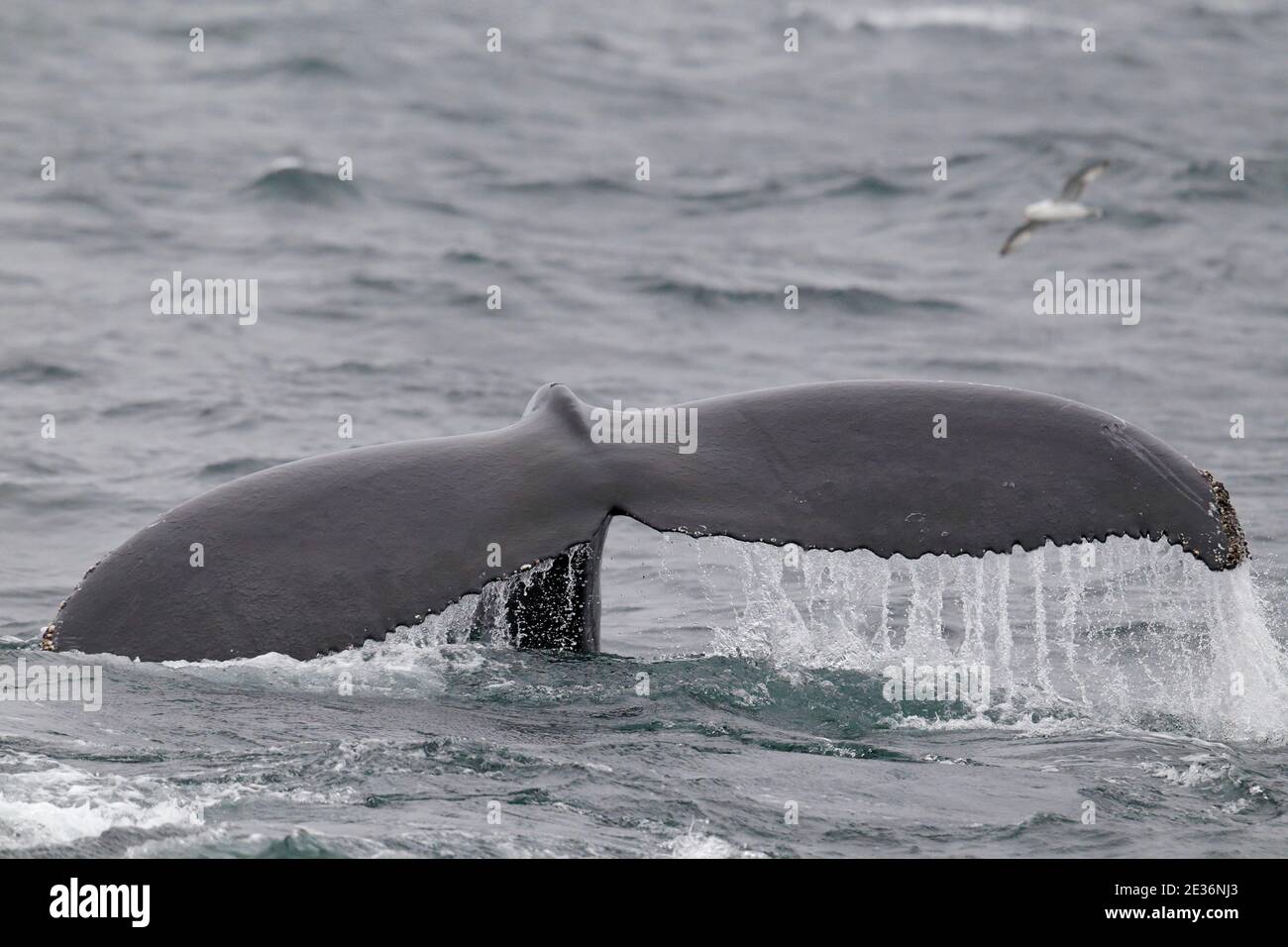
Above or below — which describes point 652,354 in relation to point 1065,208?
below

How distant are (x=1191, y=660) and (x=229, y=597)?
470 cm

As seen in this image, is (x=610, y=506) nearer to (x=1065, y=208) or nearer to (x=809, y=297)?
(x=1065, y=208)

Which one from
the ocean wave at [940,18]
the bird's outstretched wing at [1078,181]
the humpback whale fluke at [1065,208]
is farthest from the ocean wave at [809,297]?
the ocean wave at [940,18]

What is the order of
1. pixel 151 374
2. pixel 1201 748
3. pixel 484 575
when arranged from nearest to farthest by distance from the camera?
pixel 484 575, pixel 1201 748, pixel 151 374

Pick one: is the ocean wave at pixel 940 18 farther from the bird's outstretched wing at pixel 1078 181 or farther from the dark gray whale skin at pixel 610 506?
the dark gray whale skin at pixel 610 506

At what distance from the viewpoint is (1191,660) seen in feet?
27.5

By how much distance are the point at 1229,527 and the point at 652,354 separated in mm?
10581

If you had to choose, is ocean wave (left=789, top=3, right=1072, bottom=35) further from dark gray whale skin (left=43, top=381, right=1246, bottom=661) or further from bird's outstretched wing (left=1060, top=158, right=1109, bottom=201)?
dark gray whale skin (left=43, top=381, right=1246, bottom=661)

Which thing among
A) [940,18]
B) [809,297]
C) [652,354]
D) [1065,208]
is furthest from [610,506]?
[940,18]

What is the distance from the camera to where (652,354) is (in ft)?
51.5

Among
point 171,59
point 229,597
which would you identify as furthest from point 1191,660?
point 171,59

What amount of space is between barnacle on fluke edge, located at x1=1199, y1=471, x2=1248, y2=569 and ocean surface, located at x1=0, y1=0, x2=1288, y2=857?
0.42 m
